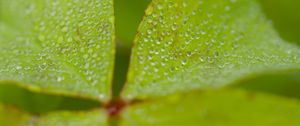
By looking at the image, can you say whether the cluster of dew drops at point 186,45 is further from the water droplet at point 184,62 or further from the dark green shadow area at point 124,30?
the dark green shadow area at point 124,30

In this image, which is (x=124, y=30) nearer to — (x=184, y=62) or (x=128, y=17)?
(x=128, y=17)

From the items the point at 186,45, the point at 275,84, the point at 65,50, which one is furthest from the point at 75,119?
the point at 275,84

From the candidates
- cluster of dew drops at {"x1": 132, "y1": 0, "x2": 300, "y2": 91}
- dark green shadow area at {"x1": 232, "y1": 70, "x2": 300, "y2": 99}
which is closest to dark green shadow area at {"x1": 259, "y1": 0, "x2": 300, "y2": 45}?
dark green shadow area at {"x1": 232, "y1": 70, "x2": 300, "y2": 99}

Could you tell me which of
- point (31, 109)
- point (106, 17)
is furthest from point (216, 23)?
point (31, 109)

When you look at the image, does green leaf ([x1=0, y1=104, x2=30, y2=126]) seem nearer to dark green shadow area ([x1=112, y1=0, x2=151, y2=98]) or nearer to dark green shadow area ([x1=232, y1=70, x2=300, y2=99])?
dark green shadow area ([x1=112, y1=0, x2=151, y2=98])

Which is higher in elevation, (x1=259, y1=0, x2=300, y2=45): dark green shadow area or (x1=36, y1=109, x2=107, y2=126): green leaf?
(x1=259, y1=0, x2=300, y2=45): dark green shadow area

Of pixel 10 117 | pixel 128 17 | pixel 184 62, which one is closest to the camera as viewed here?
pixel 184 62

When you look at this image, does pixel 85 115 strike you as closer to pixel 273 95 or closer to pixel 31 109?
pixel 31 109
